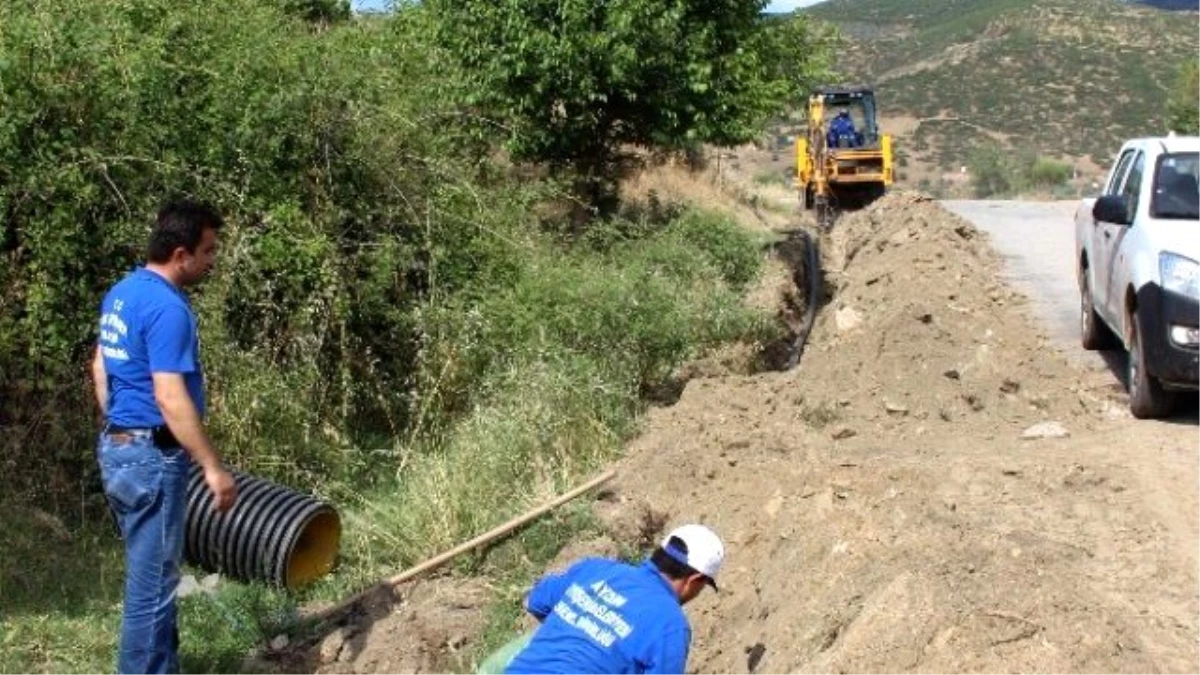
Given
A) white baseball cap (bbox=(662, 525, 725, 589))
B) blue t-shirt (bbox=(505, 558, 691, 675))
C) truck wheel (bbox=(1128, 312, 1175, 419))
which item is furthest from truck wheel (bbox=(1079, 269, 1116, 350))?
blue t-shirt (bbox=(505, 558, 691, 675))

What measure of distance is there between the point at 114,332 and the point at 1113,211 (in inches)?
255

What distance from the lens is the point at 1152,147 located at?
10.0 meters

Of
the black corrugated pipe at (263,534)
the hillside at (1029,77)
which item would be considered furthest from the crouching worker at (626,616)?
the hillside at (1029,77)

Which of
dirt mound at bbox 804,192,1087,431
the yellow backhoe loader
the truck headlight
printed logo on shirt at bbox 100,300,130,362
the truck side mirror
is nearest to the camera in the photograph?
printed logo on shirt at bbox 100,300,130,362

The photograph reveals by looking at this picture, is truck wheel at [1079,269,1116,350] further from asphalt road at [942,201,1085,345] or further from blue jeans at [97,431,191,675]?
blue jeans at [97,431,191,675]

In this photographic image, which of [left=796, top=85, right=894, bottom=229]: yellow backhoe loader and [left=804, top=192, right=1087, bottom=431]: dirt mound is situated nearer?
[left=804, top=192, right=1087, bottom=431]: dirt mound

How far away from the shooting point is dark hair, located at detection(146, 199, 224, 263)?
5688 mm

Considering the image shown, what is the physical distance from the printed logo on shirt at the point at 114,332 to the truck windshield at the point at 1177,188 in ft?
21.3

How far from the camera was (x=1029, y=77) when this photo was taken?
2739 inches

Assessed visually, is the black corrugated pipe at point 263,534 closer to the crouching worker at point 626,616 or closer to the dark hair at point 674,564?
the crouching worker at point 626,616

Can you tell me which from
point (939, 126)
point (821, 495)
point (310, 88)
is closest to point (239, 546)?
point (821, 495)

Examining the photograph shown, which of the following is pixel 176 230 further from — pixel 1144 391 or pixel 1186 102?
pixel 1186 102

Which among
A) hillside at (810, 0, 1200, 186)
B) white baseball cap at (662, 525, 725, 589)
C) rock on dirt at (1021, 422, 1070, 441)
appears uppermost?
white baseball cap at (662, 525, 725, 589)

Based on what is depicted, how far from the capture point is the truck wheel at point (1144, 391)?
870 centimetres
